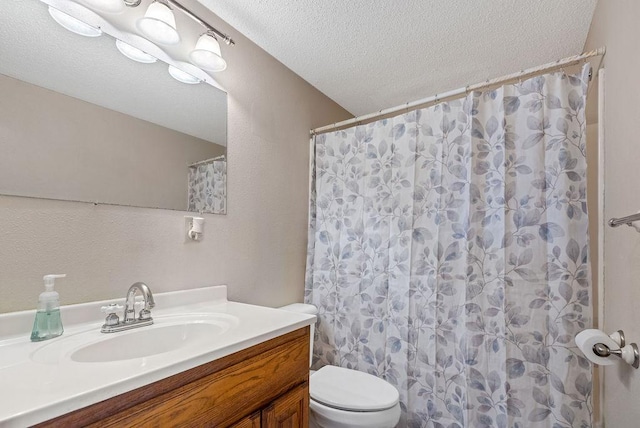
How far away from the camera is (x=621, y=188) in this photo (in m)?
1.09

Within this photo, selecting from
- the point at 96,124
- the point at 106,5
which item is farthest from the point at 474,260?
the point at 106,5

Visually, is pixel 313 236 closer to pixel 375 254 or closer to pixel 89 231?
pixel 375 254

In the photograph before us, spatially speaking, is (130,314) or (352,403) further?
(352,403)

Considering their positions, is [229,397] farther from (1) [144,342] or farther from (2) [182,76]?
(2) [182,76]

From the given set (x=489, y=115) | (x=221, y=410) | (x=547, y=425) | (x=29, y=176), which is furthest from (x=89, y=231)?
(x=547, y=425)

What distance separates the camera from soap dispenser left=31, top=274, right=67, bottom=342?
2.99ft

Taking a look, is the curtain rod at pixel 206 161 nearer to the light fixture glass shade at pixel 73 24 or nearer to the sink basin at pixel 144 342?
the light fixture glass shade at pixel 73 24

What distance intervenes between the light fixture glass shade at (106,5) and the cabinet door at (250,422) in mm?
1504

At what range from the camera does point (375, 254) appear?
1.86 metres

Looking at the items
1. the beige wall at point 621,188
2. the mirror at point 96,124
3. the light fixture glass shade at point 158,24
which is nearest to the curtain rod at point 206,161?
the mirror at point 96,124

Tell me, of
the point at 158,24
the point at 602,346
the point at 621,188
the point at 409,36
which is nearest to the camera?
the point at 602,346

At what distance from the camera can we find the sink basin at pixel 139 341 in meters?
0.85

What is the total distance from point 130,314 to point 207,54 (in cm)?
117

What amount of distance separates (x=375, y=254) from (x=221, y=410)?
3.98 ft
